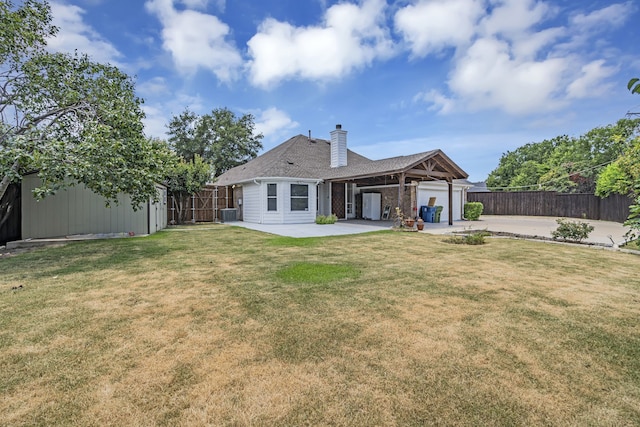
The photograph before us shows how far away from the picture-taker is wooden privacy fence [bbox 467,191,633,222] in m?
17.1

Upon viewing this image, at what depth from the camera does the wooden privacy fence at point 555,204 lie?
17109 mm

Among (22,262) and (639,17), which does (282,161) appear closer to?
(22,262)

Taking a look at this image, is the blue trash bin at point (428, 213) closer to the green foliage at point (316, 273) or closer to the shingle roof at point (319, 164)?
the shingle roof at point (319, 164)

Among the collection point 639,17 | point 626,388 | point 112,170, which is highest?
point 639,17

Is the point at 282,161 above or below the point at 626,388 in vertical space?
above

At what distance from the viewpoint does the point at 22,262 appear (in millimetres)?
6324

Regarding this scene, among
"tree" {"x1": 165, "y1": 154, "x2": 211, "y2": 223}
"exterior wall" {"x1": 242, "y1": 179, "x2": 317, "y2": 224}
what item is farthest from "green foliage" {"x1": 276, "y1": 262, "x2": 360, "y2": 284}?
"tree" {"x1": 165, "y1": 154, "x2": 211, "y2": 223}

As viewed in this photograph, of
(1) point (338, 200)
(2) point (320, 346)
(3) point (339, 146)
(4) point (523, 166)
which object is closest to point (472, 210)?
(1) point (338, 200)

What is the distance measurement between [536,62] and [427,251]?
1121 centimetres

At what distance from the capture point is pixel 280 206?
1520 centimetres

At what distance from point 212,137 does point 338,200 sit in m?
18.7

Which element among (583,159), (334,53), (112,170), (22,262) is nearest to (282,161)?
(334,53)

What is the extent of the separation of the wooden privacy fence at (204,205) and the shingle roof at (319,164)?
117 cm

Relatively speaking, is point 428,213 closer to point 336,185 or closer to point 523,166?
point 336,185
